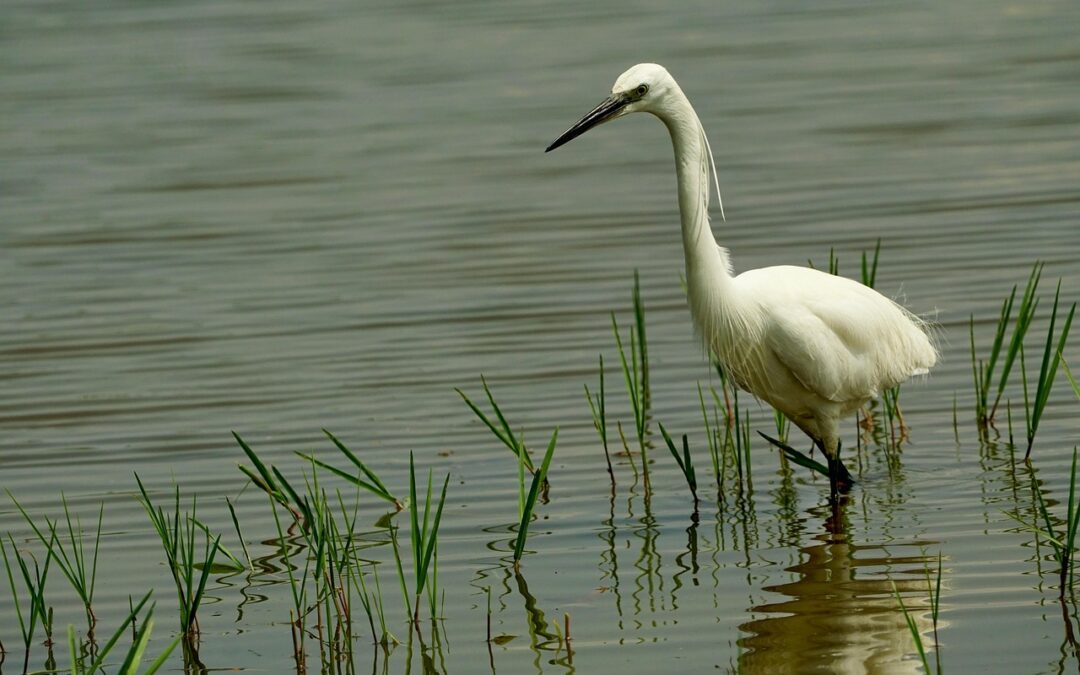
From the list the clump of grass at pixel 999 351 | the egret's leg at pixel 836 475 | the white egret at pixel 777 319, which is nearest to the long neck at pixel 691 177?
the white egret at pixel 777 319

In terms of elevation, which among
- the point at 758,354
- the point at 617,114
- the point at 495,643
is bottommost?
the point at 495,643

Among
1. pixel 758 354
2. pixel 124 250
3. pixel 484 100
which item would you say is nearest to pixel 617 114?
pixel 758 354

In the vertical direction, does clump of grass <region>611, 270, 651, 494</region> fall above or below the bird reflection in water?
above

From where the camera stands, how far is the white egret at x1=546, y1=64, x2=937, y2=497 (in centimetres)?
624

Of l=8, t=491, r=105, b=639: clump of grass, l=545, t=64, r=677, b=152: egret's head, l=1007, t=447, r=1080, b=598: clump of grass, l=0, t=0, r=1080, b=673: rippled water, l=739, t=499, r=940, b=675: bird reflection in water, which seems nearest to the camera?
l=1007, t=447, r=1080, b=598: clump of grass

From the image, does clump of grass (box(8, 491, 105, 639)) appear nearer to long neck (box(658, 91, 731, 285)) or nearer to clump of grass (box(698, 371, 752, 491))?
clump of grass (box(698, 371, 752, 491))

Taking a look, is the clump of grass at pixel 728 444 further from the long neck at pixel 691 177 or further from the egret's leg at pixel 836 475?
the long neck at pixel 691 177

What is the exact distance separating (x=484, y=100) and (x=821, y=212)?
4.75 metres

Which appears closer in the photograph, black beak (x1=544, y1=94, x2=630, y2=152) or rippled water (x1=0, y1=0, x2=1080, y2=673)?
rippled water (x1=0, y1=0, x2=1080, y2=673)

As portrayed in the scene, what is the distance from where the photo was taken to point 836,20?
17016 mm

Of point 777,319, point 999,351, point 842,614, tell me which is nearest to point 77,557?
point 842,614

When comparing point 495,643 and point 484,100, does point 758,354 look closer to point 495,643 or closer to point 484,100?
point 495,643

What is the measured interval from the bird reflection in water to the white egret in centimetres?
67

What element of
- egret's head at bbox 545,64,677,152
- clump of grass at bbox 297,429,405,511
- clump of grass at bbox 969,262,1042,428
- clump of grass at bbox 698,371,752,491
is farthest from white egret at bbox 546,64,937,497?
clump of grass at bbox 297,429,405,511
